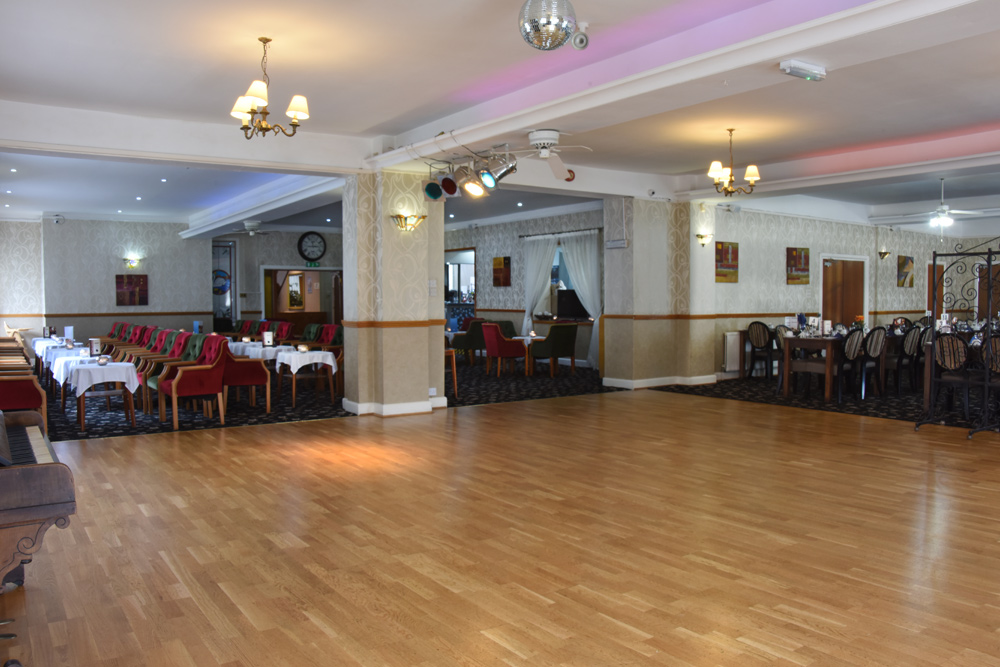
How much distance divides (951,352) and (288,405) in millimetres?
7341

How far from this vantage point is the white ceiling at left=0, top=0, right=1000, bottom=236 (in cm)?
454

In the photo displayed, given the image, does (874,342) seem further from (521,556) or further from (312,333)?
(312,333)

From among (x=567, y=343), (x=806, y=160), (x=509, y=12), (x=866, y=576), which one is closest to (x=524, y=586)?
(x=866, y=576)

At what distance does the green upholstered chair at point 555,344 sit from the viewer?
1188 cm

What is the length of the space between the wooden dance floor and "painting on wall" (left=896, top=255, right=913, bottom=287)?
9723 mm

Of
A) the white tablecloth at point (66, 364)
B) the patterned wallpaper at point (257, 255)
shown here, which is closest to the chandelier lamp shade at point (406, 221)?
the white tablecloth at point (66, 364)

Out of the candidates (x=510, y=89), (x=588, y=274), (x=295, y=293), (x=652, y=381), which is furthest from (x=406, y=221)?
(x=295, y=293)

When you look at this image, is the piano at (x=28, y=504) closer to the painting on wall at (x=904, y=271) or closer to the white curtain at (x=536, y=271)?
the white curtain at (x=536, y=271)

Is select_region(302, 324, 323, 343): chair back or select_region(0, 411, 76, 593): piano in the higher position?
select_region(302, 324, 323, 343): chair back

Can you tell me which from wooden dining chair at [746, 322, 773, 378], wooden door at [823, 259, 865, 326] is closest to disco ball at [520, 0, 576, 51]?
wooden dining chair at [746, 322, 773, 378]

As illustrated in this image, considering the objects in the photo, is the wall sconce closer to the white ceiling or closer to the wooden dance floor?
the white ceiling

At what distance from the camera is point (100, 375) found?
24.7 ft

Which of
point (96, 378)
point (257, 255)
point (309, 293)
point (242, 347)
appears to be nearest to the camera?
point (96, 378)

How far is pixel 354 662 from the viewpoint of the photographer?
2.71 meters
